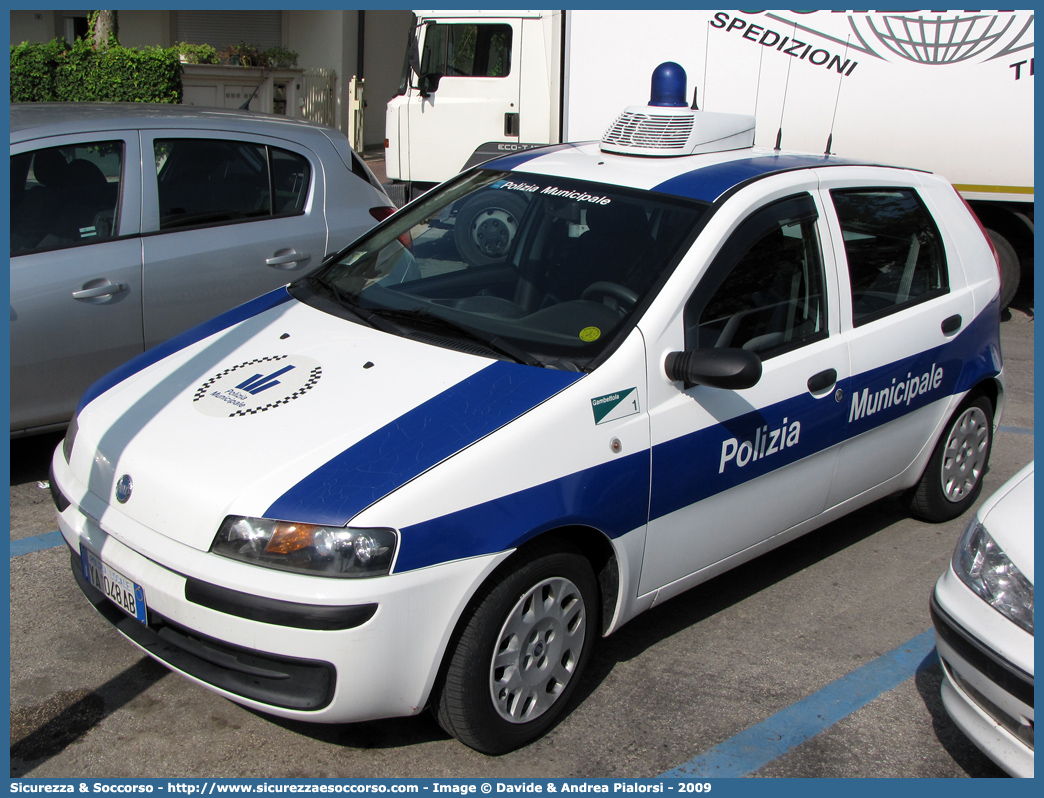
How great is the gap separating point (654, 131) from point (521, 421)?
1.80 metres

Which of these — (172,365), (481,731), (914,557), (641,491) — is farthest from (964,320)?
(172,365)

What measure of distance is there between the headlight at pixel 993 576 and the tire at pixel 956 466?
5.64 feet

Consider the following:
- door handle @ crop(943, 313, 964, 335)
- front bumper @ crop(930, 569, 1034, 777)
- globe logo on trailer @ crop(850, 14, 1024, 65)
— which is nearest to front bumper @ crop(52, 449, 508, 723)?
front bumper @ crop(930, 569, 1034, 777)

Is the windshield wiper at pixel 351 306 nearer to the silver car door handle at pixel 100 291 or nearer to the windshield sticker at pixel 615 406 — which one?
the windshield sticker at pixel 615 406

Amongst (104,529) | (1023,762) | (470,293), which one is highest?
(470,293)

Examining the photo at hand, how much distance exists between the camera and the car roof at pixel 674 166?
3697 mm

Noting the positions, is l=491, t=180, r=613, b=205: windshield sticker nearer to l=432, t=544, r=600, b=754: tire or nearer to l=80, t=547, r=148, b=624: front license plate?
l=432, t=544, r=600, b=754: tire

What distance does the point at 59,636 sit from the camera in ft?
11.8

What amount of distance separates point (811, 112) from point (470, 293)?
640 cm

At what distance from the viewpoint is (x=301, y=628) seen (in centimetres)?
263

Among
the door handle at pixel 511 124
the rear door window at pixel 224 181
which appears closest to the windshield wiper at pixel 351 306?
the rear door window at pixel 224 181

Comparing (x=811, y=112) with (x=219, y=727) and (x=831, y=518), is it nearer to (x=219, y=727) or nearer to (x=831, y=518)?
(x=831, y=518)

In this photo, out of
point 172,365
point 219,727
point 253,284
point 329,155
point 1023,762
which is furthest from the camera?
point 329,155

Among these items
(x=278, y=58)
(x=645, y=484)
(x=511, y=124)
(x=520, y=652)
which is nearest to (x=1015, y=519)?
(x=645, y=484)
